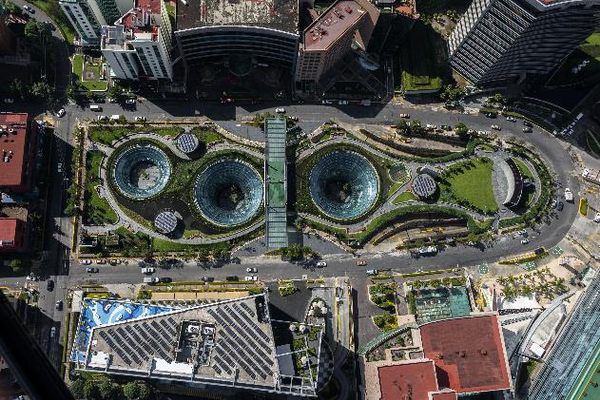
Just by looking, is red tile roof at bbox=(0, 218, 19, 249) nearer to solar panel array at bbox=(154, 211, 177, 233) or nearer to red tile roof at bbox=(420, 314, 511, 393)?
solar panel array at bbox=(154, 211, 177, 233)

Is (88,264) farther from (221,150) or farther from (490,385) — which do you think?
(490,385)

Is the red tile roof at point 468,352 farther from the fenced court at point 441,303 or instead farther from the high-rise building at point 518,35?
the high-rise building at point 518,35

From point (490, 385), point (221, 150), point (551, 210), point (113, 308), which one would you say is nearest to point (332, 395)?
point (490, 385)

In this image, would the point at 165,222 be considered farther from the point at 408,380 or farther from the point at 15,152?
the point at 408,380

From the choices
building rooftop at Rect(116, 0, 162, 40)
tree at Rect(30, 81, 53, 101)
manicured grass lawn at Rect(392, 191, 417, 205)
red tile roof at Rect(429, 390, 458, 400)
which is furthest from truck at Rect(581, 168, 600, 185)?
tree at Rect(30, 81, 53, 101)


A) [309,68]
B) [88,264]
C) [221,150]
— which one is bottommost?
[88,264]

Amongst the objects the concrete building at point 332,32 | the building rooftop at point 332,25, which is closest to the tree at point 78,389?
the concrete building at point 332,32
